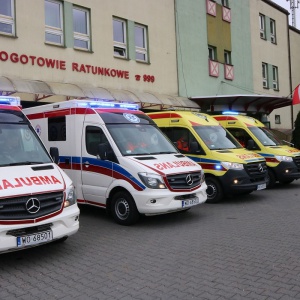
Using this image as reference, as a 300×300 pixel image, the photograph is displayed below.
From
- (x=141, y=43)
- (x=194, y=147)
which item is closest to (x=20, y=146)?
(x=194, y=147)

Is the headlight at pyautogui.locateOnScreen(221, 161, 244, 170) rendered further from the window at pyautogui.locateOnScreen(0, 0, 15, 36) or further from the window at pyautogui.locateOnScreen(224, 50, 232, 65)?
the window at pyautogui.locateOnScreen(224, 50, 232, 65)

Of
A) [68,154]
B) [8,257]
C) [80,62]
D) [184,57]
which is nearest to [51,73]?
[80,62]

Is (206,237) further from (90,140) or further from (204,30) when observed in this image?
(204,30)

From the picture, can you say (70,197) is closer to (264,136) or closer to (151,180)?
(151,180)

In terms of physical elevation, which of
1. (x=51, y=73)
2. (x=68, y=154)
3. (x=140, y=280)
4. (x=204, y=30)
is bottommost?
(x=140, y=280)

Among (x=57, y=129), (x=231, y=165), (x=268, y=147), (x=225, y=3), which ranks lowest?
(x=231, y=165)

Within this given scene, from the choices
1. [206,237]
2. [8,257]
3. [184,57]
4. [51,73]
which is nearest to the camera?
[8,257]

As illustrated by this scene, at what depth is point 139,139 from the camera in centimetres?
A: 839

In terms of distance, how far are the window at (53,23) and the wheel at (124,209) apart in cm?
828

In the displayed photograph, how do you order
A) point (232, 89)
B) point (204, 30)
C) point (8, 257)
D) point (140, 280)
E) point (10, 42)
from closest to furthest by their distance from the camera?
point (140, 280), point (8, 257), point (10, 42), point (204, 30), point (232, 89)

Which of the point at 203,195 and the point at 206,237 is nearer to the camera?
the point at 206,237

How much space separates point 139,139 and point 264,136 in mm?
6195

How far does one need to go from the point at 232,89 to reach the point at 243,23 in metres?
4.58

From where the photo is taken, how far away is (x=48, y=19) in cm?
1405
